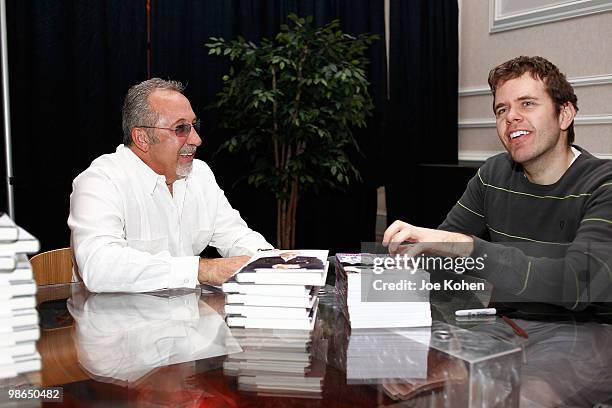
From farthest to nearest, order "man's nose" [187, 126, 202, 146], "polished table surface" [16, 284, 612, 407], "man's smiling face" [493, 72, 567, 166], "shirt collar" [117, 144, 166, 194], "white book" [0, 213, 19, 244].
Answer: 1. "man's nose" [187, 126, 202, 146]
2. "shirt collar" [117, 144, 166, 194]
3. "man's smiling face" [493, 72, 567, 166]
4. "polished table surface" [16, 284, 612, 407]
5. "white book" [0, 213, 19, 244]

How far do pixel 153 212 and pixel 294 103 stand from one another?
6.82ft

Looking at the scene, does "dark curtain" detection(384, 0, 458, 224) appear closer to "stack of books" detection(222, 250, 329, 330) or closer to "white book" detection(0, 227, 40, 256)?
"stack of books" detection(222, 250, 329, 330)

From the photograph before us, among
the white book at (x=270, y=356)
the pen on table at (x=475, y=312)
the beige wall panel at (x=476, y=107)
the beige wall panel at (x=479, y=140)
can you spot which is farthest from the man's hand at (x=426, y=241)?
the beige wall panel at (x=476, y=107)

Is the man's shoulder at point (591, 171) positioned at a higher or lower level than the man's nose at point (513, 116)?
lower

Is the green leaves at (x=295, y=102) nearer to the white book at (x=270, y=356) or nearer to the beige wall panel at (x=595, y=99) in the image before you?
the beige wall panel at (x=595, y=99)

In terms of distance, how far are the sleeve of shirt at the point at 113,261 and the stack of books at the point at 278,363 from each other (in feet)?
1.64

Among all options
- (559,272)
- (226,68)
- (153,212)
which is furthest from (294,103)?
(559,272)

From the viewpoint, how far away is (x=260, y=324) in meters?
1.44

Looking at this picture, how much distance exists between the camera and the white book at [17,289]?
947 mm

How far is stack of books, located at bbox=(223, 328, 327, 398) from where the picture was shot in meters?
1.11

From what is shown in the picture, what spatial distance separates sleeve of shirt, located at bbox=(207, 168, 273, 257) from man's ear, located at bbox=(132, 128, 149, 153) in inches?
14.2

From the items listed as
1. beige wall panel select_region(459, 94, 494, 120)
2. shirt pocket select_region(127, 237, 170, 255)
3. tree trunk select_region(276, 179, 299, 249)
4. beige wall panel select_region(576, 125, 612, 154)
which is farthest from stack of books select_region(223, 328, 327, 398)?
beige wall panel select_region(459, 94, 494, 120)

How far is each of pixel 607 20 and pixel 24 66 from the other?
3.72 m

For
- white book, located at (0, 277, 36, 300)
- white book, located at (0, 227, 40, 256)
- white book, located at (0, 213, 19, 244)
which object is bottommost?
white book, located at (0, 277, 36, 300)
